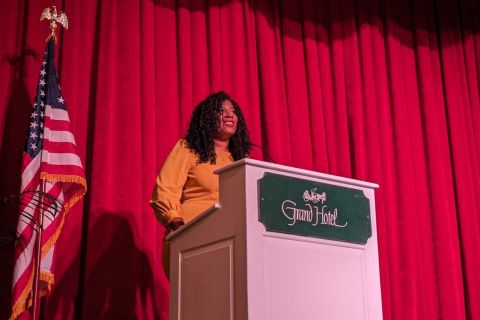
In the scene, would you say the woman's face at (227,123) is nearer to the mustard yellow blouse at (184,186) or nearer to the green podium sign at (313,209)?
the mustard yellow blouse at (184,186)

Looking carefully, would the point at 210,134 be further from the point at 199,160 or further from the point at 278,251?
the point at 278,251

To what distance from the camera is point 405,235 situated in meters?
5.05

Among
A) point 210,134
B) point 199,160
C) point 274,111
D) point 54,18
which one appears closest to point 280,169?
point 199,160

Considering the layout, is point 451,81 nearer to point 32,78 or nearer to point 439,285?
point 439,285

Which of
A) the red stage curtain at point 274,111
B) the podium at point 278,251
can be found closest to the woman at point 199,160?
the podium at point 278,251

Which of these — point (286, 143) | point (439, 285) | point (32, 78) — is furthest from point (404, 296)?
point (32, 78)

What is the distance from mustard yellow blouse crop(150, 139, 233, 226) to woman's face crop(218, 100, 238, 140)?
0.72 ft

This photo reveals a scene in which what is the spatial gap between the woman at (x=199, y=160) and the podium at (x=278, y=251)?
27 centimetres

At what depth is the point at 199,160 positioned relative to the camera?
124 inches

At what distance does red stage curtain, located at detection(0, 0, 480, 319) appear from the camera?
3.92 meters

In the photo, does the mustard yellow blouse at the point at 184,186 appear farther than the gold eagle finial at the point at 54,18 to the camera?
No

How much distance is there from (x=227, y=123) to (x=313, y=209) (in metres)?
0.97

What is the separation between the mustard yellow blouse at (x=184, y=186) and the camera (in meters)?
2.94

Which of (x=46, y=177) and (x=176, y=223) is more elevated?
(x=46, y=177)
